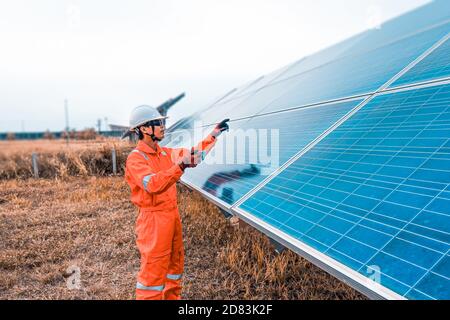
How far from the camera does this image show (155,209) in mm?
3285

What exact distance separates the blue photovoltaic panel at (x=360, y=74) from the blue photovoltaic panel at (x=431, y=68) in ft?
0.98

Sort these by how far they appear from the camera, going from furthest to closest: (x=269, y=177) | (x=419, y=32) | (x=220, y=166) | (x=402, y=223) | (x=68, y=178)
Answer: (x=68, y=178)
(x=419, y=32)
(x=220, y=166)
(x=269, y=177)
(x=402, y=223)

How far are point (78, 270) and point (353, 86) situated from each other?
4.96 meters

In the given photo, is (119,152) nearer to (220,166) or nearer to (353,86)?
(220,166)

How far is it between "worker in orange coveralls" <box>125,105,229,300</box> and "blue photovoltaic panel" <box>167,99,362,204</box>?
77cm

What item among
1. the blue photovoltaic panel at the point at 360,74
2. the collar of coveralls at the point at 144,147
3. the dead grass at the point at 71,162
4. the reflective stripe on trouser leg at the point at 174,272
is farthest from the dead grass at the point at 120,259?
the dead grass at the point at 71,162

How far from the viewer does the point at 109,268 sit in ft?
15.7

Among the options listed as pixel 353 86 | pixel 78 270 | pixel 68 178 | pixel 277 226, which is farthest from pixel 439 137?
pixel 68 178

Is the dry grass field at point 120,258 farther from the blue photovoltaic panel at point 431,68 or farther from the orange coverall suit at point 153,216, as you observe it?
the blue photovoltaic panel at point 431,68

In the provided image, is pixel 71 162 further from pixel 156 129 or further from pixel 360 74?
pixel 360 74

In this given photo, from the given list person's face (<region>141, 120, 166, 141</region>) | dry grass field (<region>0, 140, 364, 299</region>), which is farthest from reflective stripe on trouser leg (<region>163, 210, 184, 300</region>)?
person's face (<region>141, 120, 166, 141</region>)

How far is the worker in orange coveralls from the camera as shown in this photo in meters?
3.12

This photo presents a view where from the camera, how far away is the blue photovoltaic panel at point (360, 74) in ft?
15.1

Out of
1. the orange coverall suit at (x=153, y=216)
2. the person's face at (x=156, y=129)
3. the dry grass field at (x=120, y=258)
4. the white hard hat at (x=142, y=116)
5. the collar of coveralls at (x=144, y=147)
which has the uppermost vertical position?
the white hard hat at (x=142, y=116)
